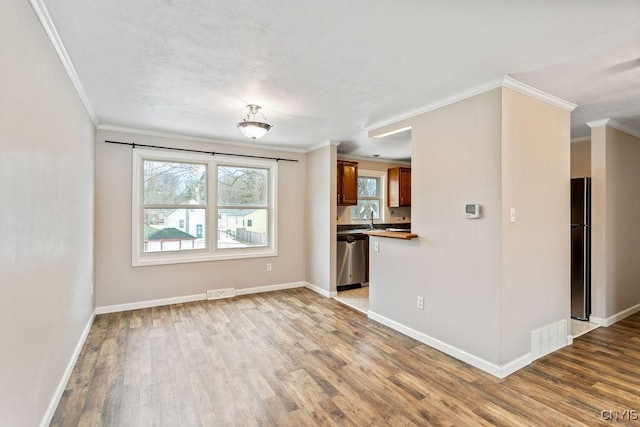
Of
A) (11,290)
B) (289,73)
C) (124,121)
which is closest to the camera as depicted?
(11,290)

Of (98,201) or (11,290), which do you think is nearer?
(11,290)

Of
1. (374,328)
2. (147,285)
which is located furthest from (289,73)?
(147,285)

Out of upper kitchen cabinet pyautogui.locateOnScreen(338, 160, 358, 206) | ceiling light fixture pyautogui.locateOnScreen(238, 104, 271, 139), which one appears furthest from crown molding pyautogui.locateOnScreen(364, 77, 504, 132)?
upper kitchen cabinet pyautogui.locateOnScreen(338, 160, 358, 206)

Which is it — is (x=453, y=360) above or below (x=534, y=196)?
below

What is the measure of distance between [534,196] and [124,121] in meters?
4.67

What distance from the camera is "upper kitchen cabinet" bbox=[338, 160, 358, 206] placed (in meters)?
5.71

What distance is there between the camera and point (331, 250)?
5020 mm

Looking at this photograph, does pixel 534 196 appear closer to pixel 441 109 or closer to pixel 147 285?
pixel 441 109

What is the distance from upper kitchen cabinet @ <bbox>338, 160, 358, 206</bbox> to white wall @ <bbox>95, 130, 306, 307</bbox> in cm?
74

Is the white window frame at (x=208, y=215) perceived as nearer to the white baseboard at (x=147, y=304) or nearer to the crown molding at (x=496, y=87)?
the white baseboard at (x=147, y=304)

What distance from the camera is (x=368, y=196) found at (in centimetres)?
664

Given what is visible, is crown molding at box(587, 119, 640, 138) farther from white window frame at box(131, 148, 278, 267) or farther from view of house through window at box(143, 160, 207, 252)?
view of house through window at box(143, 160, 207, 252)

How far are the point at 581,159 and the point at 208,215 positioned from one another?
5714 millimetres

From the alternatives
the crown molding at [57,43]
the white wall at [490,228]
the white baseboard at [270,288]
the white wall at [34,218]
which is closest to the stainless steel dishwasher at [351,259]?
the white baseboard at [270,288]
